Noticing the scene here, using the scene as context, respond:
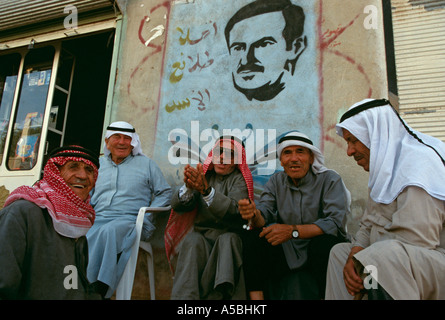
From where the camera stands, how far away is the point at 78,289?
165 cm

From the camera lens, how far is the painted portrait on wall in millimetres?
3230

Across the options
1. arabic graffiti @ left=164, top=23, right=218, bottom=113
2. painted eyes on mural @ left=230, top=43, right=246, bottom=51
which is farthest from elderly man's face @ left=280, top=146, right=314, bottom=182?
painted eyes on mural @ left=230, top=43, right=246, bottom=51

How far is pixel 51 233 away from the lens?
64.1 inches

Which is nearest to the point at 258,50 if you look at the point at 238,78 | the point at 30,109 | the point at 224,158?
the point at 238,78

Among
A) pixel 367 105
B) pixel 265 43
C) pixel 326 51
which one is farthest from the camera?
pixel 265 43

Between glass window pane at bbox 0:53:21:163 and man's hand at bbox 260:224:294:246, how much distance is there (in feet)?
14.7

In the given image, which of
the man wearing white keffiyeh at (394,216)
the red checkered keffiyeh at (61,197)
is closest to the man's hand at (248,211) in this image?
the man wearing white keffiyeh at (394,216)

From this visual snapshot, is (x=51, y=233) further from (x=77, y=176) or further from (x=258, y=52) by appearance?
(x=258, y=52)

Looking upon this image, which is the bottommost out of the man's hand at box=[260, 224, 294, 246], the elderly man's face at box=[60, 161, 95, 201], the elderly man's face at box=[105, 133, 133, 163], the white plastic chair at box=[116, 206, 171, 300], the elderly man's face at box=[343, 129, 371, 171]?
the white plastic chair at box=[116, 206, 171, 300]

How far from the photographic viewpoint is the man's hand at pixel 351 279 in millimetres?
1558

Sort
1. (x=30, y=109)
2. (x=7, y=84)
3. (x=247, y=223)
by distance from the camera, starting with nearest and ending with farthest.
→ (x=247, y=223) < (x=30, y=109) < (x=7, y=84)

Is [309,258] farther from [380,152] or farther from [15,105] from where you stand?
[15,105]

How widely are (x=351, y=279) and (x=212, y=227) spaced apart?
1161mm

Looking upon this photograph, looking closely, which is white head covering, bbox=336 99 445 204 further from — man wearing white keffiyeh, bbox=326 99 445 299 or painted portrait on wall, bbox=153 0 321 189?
painted portrait on wall, bbox=153 0 321 189
